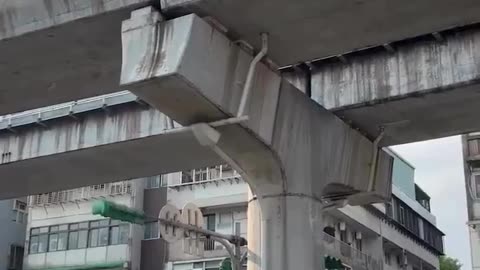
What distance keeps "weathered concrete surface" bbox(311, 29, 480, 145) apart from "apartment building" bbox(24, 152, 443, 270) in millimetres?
20193

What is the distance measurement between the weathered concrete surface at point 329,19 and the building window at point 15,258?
112 ft

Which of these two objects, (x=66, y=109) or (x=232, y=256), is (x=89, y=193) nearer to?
(x=66, y=109)

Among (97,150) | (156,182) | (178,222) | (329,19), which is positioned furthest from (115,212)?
(156,182)

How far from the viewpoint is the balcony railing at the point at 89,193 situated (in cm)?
3662

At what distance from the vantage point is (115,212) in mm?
13508

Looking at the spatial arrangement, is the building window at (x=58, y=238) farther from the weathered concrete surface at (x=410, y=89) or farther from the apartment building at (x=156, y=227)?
the weathered concrete surface at (x=410, y=89)

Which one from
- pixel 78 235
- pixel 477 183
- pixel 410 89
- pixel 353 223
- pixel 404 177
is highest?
pixel 404 177

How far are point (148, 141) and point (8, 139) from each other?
4.09 metres

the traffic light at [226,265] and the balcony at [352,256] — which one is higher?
the balcony at [352,256]

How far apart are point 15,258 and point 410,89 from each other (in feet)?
111

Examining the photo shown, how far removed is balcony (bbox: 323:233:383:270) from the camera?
34828mm

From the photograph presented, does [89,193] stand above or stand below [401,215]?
below

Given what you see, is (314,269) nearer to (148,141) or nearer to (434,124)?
(434,124)


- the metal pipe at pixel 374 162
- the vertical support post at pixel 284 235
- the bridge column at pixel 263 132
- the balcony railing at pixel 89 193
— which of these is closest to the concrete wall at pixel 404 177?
the balcony railing at pixel 89 193
